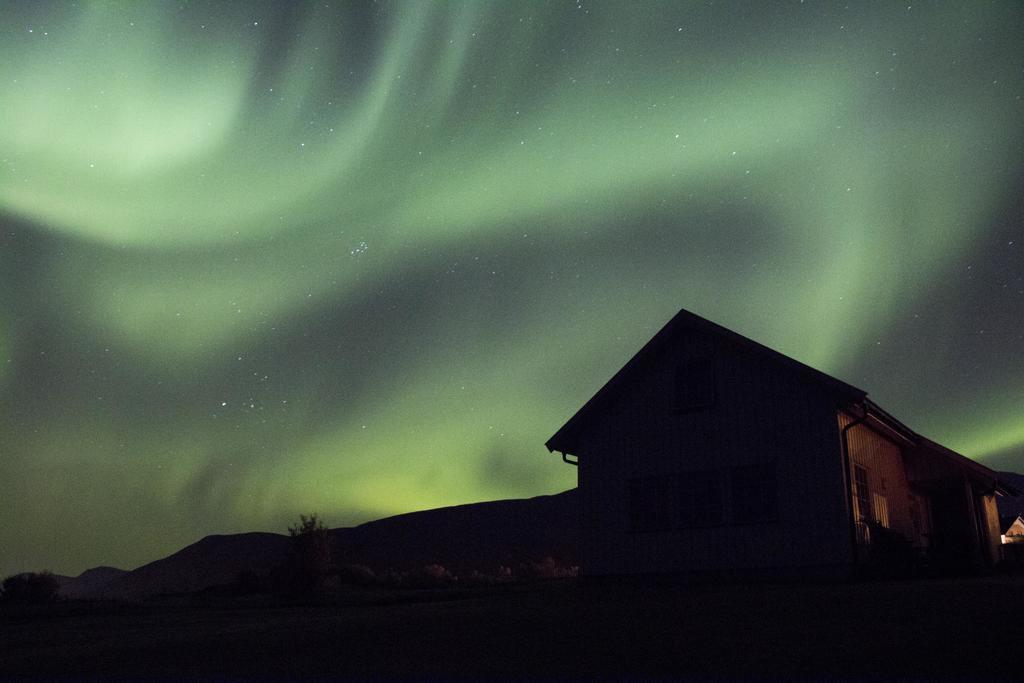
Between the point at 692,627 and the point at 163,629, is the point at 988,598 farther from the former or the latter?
the point at 163,629

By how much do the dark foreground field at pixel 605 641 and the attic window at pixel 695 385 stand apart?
612cm

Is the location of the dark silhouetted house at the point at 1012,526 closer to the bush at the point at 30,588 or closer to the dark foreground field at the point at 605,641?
the dark foreground field at the point at 605,641

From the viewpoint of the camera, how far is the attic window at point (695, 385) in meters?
22.9

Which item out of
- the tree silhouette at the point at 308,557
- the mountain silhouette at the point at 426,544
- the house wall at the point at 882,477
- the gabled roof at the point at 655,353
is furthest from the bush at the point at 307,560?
the mountain silhouette at the point at 426,544

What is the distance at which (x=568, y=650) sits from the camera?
10664 mm

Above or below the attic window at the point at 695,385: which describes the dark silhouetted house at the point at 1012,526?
below

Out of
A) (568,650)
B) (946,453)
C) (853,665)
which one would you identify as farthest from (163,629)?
(946,453)

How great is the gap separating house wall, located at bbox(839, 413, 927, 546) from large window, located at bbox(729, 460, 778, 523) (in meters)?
1.84

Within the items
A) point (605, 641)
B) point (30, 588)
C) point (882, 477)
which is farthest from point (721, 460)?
point (30, 588)

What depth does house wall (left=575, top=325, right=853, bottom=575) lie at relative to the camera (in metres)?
21.0

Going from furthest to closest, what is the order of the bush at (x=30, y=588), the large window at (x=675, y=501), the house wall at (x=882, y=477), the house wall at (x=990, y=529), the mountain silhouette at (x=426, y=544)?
the mountain silhouette at (x=426, y=544)
the bush at (x=30, y=588)
the house wall at (x=990, y=529)
the large window at (x=675, y=501)
the house wall at (x=882, y=477)

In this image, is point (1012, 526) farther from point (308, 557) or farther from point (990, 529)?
point (308, 557)

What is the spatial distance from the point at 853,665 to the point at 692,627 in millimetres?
3442

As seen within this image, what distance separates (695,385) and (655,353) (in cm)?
146
